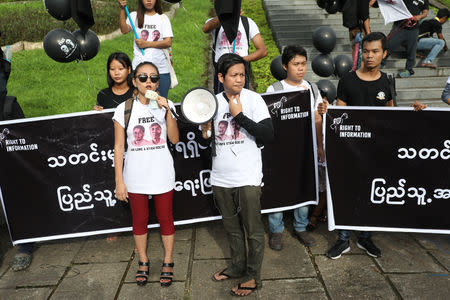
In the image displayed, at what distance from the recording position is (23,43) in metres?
11.5

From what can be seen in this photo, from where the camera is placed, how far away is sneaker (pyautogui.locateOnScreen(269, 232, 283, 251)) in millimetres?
3861

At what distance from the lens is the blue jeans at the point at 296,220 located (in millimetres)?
3969

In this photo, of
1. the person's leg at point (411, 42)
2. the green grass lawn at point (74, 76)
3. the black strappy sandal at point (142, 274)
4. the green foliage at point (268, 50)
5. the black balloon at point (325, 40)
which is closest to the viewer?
the black strappy sandal at point (142, 274)

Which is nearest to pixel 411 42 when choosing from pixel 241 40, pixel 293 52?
pixel 241 40

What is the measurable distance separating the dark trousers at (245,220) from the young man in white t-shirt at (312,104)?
0.77m

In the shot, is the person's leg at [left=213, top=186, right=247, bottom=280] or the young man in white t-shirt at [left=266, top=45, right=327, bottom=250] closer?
the person's leg at [left=213, top=186, right=247, bottom=280]

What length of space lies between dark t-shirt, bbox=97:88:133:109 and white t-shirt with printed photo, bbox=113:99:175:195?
744 mm

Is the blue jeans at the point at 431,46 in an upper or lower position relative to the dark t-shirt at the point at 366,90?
upper

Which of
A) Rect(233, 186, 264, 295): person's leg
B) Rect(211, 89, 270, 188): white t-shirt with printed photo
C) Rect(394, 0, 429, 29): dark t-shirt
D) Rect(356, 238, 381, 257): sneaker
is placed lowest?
Rect(356, 238, 381, 257): sneaker

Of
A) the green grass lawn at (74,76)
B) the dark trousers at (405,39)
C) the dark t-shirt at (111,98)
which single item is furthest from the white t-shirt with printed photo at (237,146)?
the dark trousers at (405,39)

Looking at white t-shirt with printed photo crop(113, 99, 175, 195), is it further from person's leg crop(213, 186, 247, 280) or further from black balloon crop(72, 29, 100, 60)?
black balloon crop(72, 29, 100, 60)

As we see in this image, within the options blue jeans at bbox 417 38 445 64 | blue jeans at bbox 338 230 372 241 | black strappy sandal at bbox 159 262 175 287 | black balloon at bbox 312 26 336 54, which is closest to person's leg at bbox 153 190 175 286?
black strappy sandal at bbox 159 262 175 287

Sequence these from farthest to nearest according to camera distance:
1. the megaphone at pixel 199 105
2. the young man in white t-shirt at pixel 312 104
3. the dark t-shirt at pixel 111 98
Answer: the dark t-shirt at pixel 111 98 < the young man in white t-shirt at pixel 312 104 < the megaphone at pixel 199 105

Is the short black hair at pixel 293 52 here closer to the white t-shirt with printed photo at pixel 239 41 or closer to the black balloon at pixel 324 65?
the white t-shirt with printed photo at pixel 239 41
